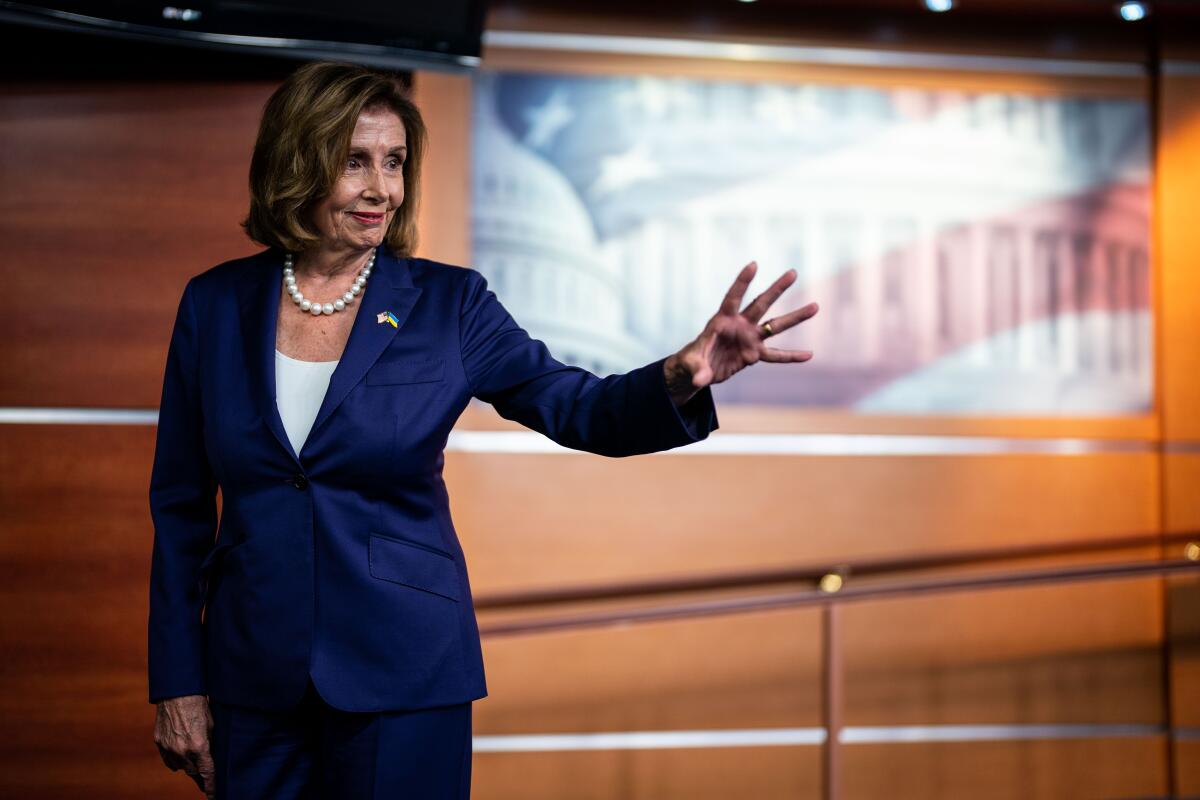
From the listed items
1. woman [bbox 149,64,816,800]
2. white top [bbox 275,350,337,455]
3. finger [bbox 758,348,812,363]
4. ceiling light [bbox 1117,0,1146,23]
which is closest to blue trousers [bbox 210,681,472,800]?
woman [bbox 149,64,816,800]

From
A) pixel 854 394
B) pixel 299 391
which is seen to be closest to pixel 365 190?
pixel 299 391

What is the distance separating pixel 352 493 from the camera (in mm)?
1733

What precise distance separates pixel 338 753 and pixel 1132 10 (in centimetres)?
362

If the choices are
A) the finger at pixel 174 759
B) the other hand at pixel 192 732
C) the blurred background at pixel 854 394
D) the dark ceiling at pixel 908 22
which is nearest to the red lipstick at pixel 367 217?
the other hand at pixel 192 732

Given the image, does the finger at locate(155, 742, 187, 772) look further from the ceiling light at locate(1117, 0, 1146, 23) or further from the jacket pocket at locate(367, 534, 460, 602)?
the ceiling light at locate(1117, 0, 1146, 23)

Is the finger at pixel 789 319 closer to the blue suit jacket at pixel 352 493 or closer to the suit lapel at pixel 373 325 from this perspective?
the blue suit jacket at pixel 352 493

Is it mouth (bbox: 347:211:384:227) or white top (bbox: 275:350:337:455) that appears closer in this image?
white top (bbox: 275:350:337:455)

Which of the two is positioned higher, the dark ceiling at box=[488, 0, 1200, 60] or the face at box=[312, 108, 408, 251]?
the dark ceiling at box=[488, 0, 1200, 60]

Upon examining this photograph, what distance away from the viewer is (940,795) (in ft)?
13.3

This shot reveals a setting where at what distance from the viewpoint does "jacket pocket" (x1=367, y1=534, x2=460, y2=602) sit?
1727mm

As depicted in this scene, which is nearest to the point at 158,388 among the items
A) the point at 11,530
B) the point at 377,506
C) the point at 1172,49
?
the point at 11,530

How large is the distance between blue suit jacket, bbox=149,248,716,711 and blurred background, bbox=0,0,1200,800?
1.87 metres

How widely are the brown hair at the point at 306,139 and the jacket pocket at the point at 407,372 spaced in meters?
0.27

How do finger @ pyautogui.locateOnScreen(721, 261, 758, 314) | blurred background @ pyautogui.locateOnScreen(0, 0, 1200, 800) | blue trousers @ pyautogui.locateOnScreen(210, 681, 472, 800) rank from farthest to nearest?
blurred background @ pyautogui.locateOnScreen(0, 0, 1200, 800) < blue trousers @ pyautogui.locateOnScreen(210, 681, 472, 800) < finger @ pyautogui.locateOnScreen(721, 261, 758, 314)
